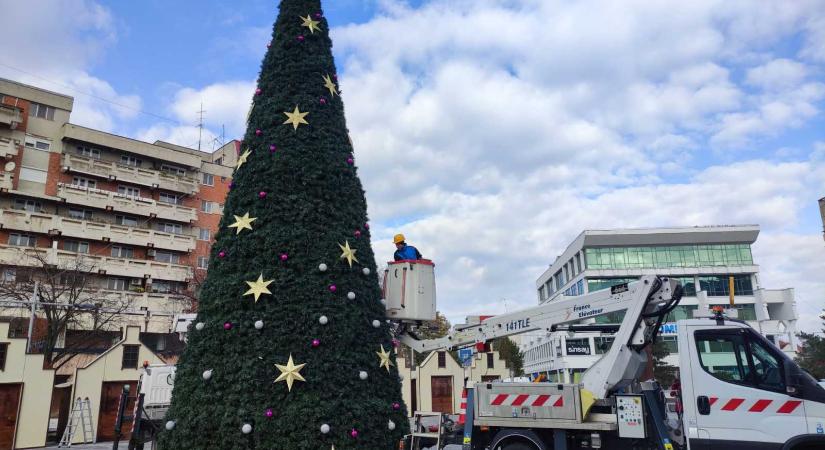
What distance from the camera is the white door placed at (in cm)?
774

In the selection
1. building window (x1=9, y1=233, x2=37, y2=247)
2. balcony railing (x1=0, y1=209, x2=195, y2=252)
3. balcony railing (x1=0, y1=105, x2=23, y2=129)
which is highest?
balcony railing (x1=0, y1=105, x2=23, y2=129)

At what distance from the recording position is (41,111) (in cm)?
4375

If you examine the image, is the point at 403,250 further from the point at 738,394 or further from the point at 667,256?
the point at 667,256

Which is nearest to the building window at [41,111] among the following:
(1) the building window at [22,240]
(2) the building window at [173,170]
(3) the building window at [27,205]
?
(3) the building window at [27,205]

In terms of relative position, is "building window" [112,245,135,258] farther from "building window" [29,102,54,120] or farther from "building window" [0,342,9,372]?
"building window" [0,342,9,372]

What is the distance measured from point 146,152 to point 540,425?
47155mm

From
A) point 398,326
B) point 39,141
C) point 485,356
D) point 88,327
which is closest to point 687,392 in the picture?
point 398,326

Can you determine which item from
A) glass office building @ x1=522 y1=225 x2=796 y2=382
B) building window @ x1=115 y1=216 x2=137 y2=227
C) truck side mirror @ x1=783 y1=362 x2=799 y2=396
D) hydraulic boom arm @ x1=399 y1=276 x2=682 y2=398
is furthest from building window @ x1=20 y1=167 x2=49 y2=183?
glass office building @ x1=522 y1=225 x2=796 y2=382

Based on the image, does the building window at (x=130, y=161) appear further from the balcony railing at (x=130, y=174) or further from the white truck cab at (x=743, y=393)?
the white truck cab at (x=743, y=393)

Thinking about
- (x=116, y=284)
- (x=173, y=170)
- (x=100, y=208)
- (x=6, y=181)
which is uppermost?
(x=173, y=170)

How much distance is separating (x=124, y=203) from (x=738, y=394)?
46.6 metres

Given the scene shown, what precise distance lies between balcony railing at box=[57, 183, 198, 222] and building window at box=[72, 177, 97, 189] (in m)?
1.27

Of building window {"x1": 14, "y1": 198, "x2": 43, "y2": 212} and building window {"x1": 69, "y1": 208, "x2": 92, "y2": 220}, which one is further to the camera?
building window {"x1": 69, "y1": 208, "x2": 92, "y2": 220}

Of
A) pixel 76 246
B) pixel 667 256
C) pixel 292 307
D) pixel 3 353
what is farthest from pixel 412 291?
pixel 667 256
